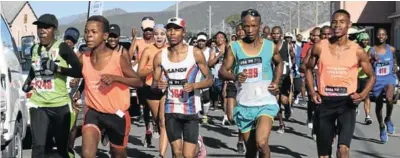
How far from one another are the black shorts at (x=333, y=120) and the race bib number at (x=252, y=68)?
776 millimetres

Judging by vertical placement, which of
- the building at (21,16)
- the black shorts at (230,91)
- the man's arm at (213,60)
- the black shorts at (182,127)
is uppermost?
the building at (21,16)

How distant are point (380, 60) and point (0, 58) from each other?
21.0 feet

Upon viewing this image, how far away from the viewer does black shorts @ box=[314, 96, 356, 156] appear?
7566 millimetres

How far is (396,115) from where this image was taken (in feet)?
55.6

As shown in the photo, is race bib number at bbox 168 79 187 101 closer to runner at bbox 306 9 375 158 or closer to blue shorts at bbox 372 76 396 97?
runner at bbox 306 9 375 158

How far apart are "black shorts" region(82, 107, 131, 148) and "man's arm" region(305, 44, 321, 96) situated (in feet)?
6.68

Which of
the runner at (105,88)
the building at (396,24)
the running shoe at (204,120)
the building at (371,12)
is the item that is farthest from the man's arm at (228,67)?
the building at (371,12)

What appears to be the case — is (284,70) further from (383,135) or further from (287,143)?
(383,135)

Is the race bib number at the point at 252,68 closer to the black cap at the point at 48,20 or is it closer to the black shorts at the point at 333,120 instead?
the black shorts at the point at 333,120

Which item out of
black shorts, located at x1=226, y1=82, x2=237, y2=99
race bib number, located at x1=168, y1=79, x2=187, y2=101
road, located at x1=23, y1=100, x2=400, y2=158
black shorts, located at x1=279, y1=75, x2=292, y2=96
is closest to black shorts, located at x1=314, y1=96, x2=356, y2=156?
race bib number, located at x1=168, y1=79, x2=187, y2=101

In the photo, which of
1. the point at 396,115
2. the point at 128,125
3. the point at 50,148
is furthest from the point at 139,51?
the point at 396,115

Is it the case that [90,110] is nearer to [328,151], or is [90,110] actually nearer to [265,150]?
[265,150]

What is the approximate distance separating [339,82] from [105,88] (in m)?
2.43

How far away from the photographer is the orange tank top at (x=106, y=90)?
6930mm
